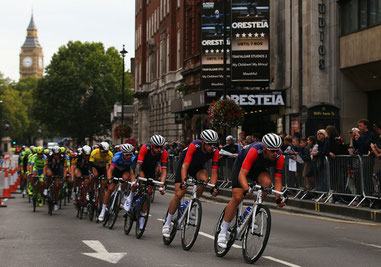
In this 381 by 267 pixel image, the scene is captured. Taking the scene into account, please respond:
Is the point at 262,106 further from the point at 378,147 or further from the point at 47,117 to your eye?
the point at 47,117

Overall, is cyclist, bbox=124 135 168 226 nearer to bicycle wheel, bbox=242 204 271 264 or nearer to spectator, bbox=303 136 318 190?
bicycle wheel, bbox=242 204 271 264

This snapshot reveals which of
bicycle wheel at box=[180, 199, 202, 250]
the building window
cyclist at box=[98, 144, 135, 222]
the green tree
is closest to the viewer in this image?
bicycle wheel at box=[180, 199, 202, 250]

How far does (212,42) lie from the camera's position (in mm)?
37438

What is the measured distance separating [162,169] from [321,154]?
22.7ft

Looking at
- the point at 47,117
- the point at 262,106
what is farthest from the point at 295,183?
the point at 47,117

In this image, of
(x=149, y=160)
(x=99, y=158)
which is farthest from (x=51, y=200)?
(x=149, y=160)

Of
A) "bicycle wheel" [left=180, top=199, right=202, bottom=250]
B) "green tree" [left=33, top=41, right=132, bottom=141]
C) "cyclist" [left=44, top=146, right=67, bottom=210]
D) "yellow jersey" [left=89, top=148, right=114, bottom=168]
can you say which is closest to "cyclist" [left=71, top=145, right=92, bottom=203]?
"cyclist" [left=44, top=146, right=67, bottom=210]

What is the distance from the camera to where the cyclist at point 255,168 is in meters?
9.59

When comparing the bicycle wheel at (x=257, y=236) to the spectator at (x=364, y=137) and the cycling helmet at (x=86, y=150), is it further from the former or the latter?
the cycling helmet at (x=86, y=150)

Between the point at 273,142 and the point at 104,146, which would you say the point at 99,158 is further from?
the point at 273,142

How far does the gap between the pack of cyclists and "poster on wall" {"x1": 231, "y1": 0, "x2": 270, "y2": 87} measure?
14614mm

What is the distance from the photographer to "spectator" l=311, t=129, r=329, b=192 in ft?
60.3

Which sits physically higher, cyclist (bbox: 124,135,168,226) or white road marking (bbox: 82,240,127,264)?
cyclist (bbox: 124,135,168,226)

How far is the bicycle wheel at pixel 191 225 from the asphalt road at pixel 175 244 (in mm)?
176
